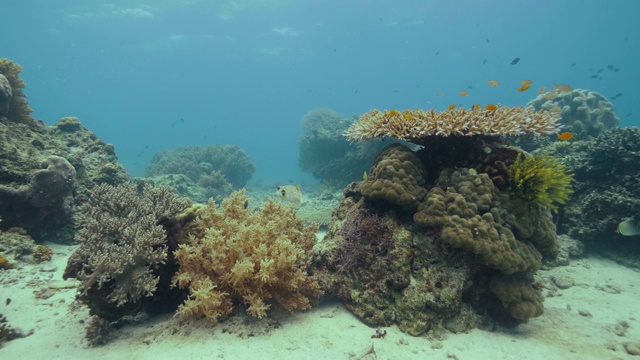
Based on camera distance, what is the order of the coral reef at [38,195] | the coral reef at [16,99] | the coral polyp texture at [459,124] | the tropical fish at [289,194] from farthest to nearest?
the coral reef at [16,99] < the tropical fish at [289,194] < the coral reef at [38,195] < the coral polyp texture at [459,124]

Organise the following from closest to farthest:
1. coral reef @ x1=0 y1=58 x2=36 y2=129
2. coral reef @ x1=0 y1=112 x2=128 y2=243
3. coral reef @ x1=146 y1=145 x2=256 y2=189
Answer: coral reef @ x1=0 y1=112 x2=128 y2=243, coral reef @ x1=0 y1=58 x2=36 y2=129, coral reef @ x1=146 y1=145 x2=256 y2=189

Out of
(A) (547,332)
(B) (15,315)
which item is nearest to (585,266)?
(A) (547,332)

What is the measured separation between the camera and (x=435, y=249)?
14.9 ft

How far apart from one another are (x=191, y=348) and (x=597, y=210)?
885 centimetres

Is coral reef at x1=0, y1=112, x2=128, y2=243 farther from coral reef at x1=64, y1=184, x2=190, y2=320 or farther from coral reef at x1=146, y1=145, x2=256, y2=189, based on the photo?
coral reef at x1=146, y1=145, x2=256, y2=189

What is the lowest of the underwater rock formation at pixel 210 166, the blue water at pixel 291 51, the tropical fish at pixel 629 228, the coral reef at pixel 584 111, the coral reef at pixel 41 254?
the coral reef at pixel 41 254

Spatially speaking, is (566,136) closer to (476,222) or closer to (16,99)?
(476,222)

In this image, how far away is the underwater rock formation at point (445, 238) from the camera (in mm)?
4305

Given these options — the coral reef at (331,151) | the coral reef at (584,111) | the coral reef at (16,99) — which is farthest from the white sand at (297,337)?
the coral reef at (331,151)

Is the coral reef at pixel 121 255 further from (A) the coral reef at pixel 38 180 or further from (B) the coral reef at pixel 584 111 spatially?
(B) the coral reef at pixel 584 111

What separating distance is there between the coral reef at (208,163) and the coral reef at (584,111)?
64.9 ft

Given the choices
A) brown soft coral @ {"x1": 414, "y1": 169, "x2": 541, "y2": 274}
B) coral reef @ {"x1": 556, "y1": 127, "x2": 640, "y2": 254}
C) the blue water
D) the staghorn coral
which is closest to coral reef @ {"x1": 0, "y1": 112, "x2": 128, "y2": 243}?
the staghorn coral

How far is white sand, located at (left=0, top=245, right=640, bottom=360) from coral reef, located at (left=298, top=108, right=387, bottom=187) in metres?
12.5

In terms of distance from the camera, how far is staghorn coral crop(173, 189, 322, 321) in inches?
158
